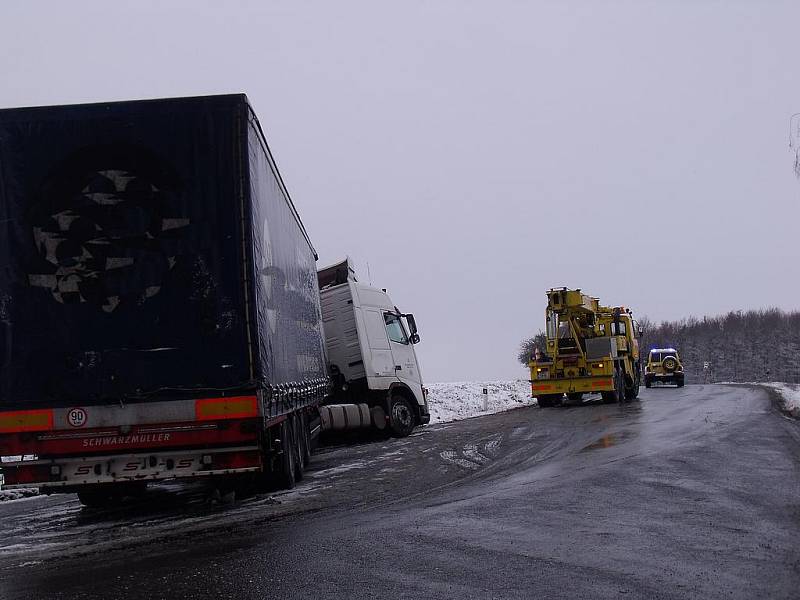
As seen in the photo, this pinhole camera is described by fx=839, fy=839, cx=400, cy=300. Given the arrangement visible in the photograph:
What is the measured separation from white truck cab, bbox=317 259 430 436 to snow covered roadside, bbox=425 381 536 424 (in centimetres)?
643

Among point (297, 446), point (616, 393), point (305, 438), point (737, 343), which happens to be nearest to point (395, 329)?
point (305, 438)

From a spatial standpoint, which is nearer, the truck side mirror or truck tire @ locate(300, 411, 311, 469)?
truck tire @ locate(300, 411, 311, 469)

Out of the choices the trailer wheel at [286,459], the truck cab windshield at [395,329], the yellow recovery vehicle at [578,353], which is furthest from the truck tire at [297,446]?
the yellow recovery vehicle at [578,353]

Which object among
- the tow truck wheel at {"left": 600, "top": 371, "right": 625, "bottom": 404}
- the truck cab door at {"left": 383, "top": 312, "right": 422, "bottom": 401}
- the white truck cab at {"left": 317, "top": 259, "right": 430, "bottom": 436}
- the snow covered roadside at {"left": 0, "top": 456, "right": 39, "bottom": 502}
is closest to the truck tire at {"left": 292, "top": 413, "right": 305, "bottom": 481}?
the snow covered roadside at {"left": 0, "top": 456, "right": 39, "bottom": 502}

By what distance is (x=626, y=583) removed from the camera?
16.3ft

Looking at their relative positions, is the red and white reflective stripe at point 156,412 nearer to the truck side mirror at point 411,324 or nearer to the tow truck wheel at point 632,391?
the truck side mirror at point 411,324

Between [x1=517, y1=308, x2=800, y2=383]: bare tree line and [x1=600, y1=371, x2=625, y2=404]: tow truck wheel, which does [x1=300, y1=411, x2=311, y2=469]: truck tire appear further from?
[x1=517, y1=308, x2=800, y2=383]: bare tree line

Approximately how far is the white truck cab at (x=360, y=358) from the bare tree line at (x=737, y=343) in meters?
84.8

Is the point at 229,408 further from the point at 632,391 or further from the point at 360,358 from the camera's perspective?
the point at 632,391

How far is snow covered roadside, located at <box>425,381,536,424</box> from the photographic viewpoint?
28688mm

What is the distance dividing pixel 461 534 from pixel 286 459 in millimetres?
4304

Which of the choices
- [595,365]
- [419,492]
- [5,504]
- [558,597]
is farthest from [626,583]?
[595,365]

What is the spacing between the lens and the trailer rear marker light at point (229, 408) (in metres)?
8.45

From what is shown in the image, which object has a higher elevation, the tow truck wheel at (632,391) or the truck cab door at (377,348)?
the truck cab door at (377,348)
